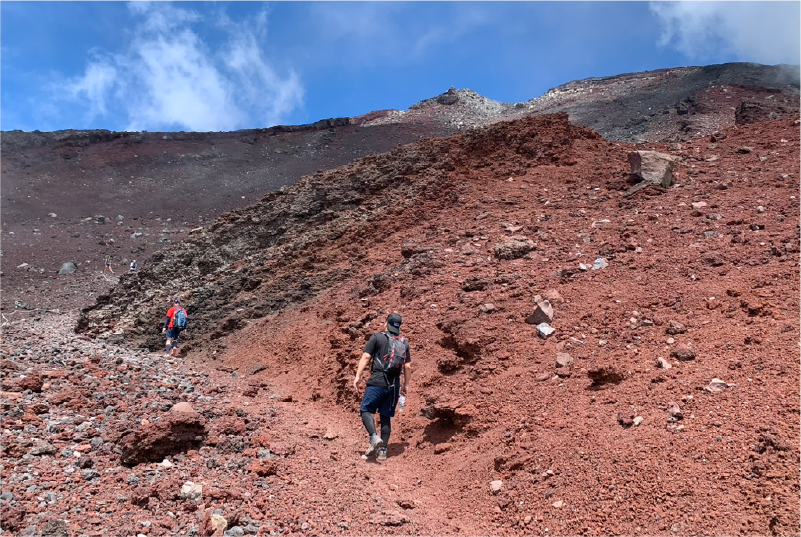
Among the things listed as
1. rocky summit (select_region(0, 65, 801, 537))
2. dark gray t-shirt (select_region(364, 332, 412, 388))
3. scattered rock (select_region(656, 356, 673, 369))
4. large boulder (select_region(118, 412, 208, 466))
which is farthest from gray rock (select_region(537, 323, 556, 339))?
large boulder (select_region(118, 412, 208, 466))

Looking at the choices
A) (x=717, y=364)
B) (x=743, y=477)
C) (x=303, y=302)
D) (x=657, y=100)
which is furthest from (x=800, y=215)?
(x=657, y=100)

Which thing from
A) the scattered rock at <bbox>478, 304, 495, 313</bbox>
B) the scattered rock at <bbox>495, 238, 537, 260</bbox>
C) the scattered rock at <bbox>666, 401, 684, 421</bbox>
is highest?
the scattered rock at <bbox>495, 238, 537, 260</bbox>

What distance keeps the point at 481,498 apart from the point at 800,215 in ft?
16.4

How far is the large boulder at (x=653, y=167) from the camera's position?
26.0 feet

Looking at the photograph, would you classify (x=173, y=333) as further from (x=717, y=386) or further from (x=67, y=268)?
(x=67, y=268)

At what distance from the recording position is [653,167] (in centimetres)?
806

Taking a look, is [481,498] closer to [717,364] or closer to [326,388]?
[717,364]

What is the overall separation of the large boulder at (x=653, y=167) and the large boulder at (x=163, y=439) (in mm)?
6897

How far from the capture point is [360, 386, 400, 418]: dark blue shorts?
457 centimetres

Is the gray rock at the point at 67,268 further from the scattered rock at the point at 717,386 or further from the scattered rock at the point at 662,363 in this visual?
the scattered rock at the point at 717,386

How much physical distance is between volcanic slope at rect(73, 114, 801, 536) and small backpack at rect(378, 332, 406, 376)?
55 cm

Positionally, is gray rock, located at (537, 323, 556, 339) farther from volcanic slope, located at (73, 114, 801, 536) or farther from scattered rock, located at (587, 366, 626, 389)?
scattered rock, located at (587, 366, 626, 389)

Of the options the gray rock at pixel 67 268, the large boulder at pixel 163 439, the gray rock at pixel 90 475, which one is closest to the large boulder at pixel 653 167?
the large boulder at pixel 163 439

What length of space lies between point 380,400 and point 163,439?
1677 millimetres
